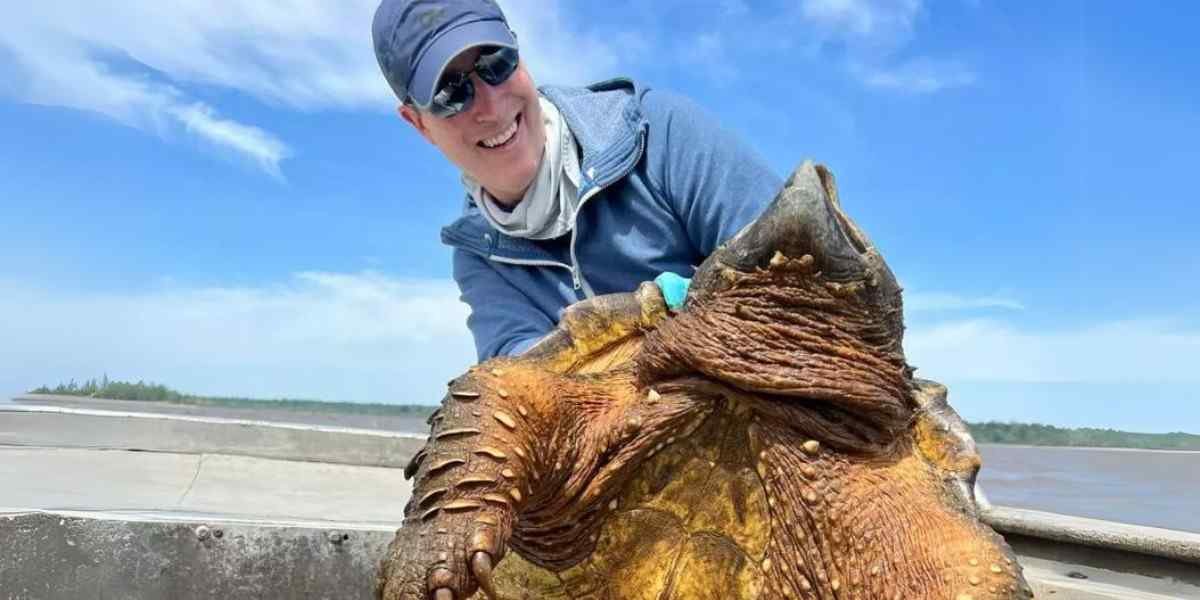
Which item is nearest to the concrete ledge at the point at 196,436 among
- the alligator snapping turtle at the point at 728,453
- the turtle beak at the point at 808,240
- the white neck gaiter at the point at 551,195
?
the white neck gaiter at the point at 551,195

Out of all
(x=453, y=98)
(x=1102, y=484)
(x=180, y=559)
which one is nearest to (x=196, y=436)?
(x=180, y=559)

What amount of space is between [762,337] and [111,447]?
4.89 metres

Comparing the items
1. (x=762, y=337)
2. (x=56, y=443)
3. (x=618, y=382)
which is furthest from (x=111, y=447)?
(x=762, y=337)

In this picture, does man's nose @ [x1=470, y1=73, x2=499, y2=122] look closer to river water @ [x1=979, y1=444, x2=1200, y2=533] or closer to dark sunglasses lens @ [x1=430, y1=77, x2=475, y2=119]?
dark sunglasses lens @ [x1=430, y1=77, x2=475, y2=119]

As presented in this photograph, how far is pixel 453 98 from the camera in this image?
2.26m

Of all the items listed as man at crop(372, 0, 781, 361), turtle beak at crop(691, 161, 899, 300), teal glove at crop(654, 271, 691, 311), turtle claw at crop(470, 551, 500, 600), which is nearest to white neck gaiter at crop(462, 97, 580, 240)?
man at crop(372, 0, 781, 361)

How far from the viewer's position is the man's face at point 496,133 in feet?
7.50

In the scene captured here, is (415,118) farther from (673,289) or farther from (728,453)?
(728,453)

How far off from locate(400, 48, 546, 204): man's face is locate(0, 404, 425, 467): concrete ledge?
3293mm

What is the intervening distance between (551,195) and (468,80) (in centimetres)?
39

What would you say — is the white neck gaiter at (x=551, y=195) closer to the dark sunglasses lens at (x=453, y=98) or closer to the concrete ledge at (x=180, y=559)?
the dark sunglasses lens at (x=453, y=98)

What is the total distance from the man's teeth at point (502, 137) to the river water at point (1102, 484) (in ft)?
14.7

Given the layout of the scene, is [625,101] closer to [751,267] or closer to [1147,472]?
[751,267]

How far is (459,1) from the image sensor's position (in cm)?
219
